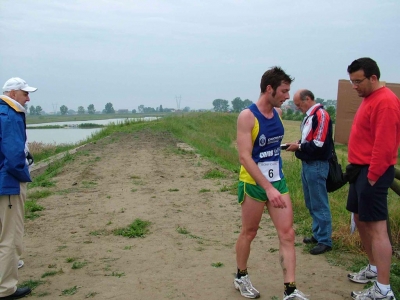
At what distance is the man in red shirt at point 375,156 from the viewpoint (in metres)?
3.48

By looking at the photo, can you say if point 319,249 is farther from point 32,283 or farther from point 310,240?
point 32,283

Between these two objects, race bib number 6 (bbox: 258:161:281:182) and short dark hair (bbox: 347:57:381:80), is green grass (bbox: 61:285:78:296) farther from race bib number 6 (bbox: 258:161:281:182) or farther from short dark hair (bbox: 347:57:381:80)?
short dark hair (bbox: 347:57:381:80)

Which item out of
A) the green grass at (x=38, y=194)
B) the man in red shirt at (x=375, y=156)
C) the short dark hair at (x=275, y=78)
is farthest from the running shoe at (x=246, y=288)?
the green grass at (x=38, y=194)

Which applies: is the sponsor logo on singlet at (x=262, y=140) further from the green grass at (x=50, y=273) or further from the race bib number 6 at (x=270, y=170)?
the green grass at (x=50, y=273)

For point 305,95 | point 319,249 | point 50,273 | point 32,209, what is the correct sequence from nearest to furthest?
point 50,273, point 319,249, point 305,95, point 32,209

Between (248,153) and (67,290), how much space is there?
2.21m

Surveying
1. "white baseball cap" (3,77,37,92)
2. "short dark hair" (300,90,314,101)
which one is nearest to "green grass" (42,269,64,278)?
"white baseball cap" (3,77,37,92)

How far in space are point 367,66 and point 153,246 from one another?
3.35 meters

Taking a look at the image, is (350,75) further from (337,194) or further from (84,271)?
(337,194)

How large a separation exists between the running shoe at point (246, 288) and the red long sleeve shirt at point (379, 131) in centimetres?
142

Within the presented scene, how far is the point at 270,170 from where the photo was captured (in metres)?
3.77

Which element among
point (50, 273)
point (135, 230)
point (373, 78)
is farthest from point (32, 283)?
point (373, 78)

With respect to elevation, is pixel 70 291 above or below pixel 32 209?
below

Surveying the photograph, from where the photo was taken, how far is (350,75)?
376 cm
